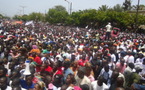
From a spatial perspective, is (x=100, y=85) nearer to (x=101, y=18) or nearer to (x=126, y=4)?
(x=101, y=18)

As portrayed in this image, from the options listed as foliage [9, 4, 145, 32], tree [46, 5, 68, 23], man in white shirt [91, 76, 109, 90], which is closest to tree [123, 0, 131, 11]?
foliage [9, 4, 145, 32]

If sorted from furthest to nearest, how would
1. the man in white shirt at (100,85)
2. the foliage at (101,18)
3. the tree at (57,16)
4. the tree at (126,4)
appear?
the tree at (126,4) < the tree at (57,16) < the foliage at (101,18) < the man in white shirt at (100,85)

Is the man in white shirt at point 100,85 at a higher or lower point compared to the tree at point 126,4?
lower

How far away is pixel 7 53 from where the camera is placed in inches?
259

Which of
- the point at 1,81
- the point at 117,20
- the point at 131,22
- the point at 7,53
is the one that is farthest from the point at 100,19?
the point at 1,81

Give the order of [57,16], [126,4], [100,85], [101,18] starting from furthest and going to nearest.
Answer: [126,4]
[57,16]
[101,18]
[100,85]

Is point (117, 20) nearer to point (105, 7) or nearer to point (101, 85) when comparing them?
point (105, 7)

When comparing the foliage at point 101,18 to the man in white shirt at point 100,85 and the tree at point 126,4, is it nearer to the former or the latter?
the tree at point 126,4

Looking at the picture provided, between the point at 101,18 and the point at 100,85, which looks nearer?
the point at 100,85

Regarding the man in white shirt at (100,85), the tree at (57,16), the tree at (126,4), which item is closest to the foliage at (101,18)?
the tree at (57,16)

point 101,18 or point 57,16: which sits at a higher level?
point 57,16

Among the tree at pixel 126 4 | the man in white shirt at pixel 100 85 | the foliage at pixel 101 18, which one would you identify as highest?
the tree at pixel 126 4

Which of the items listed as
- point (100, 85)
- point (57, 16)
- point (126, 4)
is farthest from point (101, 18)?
point (100, 85)

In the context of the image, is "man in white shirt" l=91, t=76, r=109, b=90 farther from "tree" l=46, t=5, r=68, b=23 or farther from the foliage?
"tree" l=46, t=5, r=68, b=23
